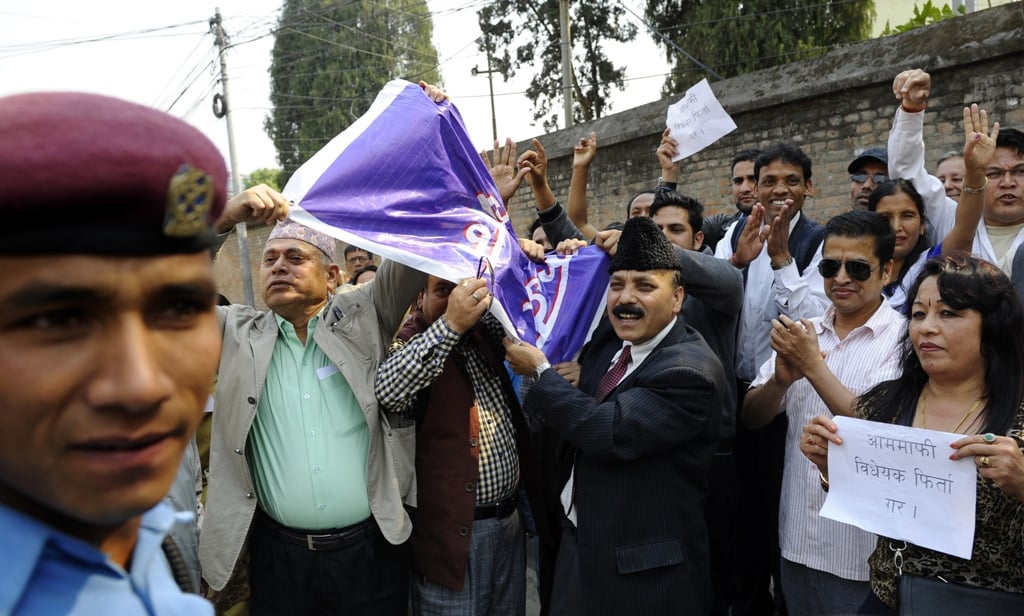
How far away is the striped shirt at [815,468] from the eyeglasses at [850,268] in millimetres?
155

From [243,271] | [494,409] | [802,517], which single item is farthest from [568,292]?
[243,271]

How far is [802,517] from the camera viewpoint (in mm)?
2697

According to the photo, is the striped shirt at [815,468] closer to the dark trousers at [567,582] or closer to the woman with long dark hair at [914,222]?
the woman with long dark hair at [914,222]

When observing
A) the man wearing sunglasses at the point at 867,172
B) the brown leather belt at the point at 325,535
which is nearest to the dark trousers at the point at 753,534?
the man wearing sunglasses at the point at 867,172

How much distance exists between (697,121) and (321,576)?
3.42m

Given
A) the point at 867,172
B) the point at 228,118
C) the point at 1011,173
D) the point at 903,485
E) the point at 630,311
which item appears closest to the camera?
the point at 903,485

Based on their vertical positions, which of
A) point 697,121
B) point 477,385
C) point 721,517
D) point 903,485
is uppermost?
point 697,121

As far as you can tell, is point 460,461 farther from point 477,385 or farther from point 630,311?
point 630,311

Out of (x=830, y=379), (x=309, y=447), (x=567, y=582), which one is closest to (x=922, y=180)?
(x=830, y=379)

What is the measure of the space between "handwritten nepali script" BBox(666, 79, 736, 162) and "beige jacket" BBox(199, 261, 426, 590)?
2.42 metres

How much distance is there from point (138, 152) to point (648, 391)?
2072 mm

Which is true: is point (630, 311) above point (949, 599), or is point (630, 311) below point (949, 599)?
above

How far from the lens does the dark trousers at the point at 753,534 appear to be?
3398 millimetres

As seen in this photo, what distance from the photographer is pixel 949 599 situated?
6.31 ft
